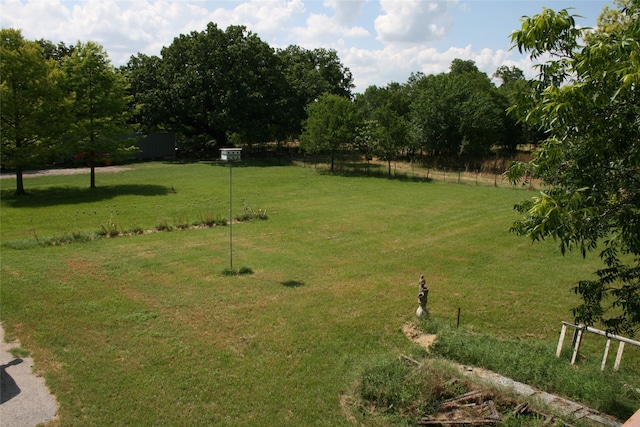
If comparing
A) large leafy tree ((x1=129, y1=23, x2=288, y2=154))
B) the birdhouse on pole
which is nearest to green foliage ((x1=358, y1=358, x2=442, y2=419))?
the birdhouse on pole

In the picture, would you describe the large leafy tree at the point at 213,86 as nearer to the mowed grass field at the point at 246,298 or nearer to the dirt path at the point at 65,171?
the dirt path at the point at 65,171

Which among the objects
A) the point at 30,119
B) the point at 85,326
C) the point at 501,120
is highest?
the point at 501,120

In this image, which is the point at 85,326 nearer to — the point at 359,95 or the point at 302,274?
the point at 302,274

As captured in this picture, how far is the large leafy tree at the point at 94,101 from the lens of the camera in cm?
2573

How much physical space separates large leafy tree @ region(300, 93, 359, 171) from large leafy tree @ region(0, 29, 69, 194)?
1980cm

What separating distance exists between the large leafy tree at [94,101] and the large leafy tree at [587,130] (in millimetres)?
25891

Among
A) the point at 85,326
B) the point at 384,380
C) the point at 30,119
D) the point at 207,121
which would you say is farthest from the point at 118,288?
the point at 207,121

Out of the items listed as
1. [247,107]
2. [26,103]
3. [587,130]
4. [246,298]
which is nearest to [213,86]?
[247,107]

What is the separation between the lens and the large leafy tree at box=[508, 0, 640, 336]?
167 inches

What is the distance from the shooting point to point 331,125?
37.6 metres

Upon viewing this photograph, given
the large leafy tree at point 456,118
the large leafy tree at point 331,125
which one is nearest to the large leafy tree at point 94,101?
the large leafy tree at point 331,125

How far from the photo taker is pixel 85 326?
9.27m

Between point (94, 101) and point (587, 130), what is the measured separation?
2784 cm

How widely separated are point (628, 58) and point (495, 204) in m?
22.1
